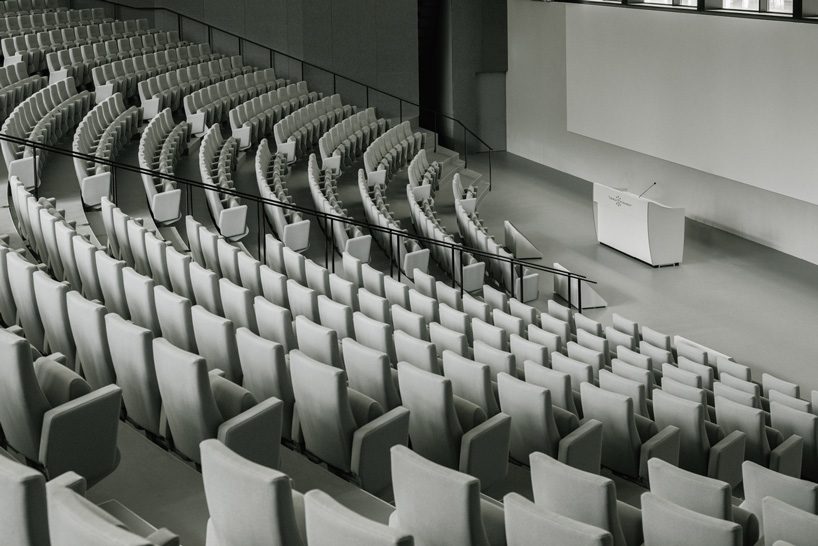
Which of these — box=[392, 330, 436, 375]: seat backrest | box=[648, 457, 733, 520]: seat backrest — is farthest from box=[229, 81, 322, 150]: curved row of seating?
box=[648, 457, 733, 520]: seat backrest

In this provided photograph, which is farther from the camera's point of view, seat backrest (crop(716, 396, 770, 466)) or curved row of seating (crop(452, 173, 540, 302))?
curved row of seating (crop(452, 173, 540, 302))

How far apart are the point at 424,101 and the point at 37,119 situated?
28.1 feet

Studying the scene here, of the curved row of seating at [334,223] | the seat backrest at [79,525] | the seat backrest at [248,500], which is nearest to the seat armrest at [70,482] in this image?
the seat backrest at [79,525]

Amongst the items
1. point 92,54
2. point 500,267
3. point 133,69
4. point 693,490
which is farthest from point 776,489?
point 92,54

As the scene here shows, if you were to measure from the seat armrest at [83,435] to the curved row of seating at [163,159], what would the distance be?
437 cm

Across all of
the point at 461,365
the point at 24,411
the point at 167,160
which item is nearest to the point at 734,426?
the point at 461,365

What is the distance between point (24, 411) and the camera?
253cm

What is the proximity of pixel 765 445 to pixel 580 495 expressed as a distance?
2.15 metres

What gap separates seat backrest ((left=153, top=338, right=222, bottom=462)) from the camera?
8.82 ft

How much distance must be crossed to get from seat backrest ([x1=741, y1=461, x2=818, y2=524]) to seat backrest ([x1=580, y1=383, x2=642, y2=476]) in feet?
1.87

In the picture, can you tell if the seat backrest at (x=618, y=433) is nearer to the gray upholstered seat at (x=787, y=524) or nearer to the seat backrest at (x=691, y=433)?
the seat backrest at (x=691, y=433)

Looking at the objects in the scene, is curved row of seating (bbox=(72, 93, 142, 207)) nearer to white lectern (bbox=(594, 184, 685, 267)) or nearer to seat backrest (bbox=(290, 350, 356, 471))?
seat backrest (bbox=(290, 350, 356, 471))

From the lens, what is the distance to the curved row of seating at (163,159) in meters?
6.85

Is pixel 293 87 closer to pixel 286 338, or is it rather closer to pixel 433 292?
pixel 433 292
